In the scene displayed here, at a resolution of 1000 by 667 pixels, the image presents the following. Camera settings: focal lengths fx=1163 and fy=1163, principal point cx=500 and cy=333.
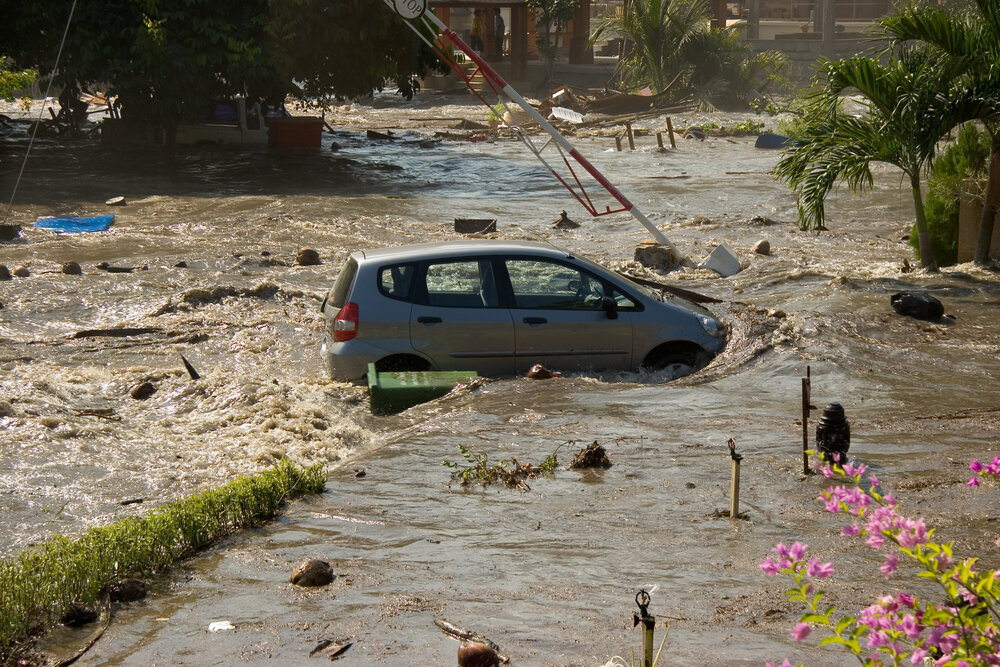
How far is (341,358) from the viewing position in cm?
998

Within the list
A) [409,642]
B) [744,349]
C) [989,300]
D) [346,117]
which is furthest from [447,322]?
[346,117]

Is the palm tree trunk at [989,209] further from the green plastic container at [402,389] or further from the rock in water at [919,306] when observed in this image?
the green plastic container at [402,389]

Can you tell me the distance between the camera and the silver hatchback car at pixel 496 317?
32.9 feet

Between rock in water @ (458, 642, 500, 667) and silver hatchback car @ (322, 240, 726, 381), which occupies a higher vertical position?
silver hatchback car @ (322, 240, 726, 381)

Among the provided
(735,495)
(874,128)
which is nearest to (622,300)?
(735,495)

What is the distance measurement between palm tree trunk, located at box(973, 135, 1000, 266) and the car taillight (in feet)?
27.4

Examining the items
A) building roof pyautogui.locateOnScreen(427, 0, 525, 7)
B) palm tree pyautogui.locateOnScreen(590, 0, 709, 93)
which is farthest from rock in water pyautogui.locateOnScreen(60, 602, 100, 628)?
building roof pyautogui.locateOnScreen(427, 0, 525, 7)

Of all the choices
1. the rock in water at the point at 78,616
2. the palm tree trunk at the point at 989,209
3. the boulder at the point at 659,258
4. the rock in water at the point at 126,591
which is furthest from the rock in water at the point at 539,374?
the palm tree trunk at the point at 989,209

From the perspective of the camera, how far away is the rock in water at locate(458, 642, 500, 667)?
175 inches

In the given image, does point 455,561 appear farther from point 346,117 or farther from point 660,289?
point 346,117

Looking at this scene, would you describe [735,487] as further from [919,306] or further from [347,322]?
[919,306]

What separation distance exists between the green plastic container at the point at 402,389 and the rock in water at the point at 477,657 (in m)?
5.02

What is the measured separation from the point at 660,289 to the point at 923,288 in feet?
11.2

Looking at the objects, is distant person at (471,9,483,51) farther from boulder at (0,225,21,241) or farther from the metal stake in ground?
the metal stake in ground
